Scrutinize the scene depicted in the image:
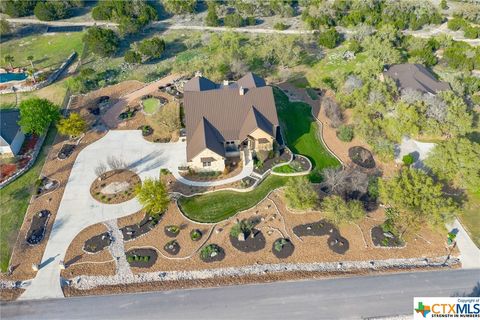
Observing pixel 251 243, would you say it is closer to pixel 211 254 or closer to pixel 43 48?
pixel 211 254

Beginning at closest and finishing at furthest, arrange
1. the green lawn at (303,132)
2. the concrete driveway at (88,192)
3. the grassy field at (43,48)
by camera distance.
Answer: the concrete driveway at (88,192), the green lawn at (303,132), the grassy field at (43,48)

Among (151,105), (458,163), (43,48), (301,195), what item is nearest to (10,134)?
(151,105)

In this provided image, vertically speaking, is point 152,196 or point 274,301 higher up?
point 152,196

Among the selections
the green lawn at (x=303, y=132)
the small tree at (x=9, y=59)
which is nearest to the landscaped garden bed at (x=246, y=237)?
the green lawn at (x=303, y=132)

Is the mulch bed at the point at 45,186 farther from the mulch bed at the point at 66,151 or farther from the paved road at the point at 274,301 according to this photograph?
the paved road at the point at 274,301

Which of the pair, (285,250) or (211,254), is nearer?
(211,254)

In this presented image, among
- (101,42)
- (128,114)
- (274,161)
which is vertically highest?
(101,42)
